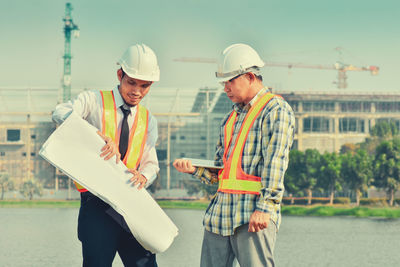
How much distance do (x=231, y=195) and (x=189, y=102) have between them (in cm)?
10834

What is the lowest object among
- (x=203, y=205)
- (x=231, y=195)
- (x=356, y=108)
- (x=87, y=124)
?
(x=203, y=205)

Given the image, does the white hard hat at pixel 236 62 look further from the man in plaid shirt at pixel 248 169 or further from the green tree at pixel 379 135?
the green tree at pixel 379 135

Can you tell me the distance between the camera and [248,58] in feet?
13.8

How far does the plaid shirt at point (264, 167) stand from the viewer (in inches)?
156

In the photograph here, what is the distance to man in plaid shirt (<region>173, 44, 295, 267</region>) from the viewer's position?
13.0 ft

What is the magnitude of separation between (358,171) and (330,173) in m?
3.34

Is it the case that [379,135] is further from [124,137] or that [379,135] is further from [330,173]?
[124,137]

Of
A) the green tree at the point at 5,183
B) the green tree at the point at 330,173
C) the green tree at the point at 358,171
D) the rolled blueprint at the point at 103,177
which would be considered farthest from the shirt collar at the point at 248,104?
the green tree at the point at 5,183

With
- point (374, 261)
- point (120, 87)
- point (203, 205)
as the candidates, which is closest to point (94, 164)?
point (120, 87)

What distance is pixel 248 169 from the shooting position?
4.09 m

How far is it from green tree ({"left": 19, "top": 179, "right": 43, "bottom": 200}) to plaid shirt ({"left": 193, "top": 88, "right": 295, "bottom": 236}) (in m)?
98.9

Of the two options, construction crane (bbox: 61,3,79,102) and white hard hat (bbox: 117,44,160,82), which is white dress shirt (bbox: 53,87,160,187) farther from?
construction crane (bbox: 61,3,79,102)

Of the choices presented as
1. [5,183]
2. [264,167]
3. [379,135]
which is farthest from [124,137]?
[5,183]

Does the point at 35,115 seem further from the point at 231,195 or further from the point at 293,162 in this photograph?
the point at 231,195
